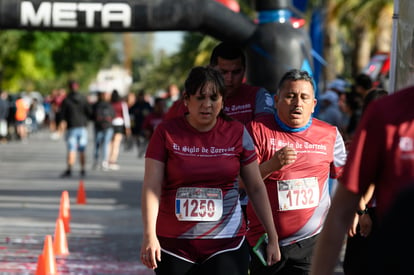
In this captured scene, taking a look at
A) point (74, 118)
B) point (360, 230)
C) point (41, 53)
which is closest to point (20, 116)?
point (74, 118)

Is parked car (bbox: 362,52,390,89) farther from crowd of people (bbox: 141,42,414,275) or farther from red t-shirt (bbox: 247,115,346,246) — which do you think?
red t-shirt (bbox: 247,115,346,246)

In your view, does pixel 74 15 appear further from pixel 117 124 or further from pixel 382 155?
pixel 117 124

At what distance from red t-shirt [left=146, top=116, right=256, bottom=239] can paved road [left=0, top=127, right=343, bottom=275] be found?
13.7 ft

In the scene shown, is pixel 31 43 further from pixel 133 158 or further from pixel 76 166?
pixel 76 166

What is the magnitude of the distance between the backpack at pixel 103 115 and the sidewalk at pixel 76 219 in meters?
1.07

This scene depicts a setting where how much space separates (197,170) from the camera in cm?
487

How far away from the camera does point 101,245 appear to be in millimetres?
10836

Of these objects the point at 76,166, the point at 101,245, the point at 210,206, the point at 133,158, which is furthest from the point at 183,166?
the point at 133,158

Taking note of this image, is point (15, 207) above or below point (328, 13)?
below

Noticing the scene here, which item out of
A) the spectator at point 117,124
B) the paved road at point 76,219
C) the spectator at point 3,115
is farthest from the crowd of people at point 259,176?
the spectator at point 3,115

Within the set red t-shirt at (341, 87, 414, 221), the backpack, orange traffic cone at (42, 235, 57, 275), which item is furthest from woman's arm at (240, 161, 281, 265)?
the backpack

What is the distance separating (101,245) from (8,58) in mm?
48976

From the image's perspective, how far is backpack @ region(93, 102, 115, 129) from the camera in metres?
21.1

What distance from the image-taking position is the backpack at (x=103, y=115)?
829 inches
